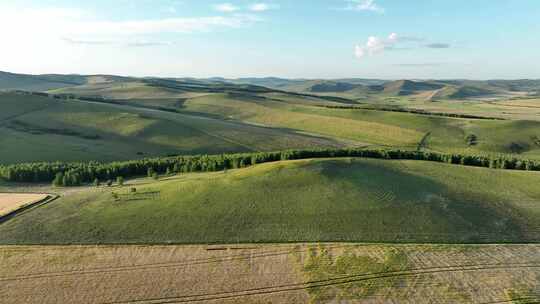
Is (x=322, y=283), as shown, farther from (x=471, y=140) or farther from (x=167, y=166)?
(x=471, y=140)

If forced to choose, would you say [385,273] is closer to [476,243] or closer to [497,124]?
[476,243]

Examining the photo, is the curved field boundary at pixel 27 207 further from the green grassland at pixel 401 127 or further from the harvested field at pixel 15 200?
the green grassland at pixel 401 127

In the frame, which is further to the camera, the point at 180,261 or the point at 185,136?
the point at 185,136

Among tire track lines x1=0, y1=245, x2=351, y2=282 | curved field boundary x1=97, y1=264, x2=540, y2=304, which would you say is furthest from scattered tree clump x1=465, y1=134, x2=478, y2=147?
tire track lines x1=0, y1=245, x2=351, y2=282

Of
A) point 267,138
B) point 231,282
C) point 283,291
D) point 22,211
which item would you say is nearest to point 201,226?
point 231,282

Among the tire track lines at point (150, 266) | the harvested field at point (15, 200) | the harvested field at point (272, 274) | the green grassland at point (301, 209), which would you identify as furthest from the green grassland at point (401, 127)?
the harvested field at point (15, 200)
